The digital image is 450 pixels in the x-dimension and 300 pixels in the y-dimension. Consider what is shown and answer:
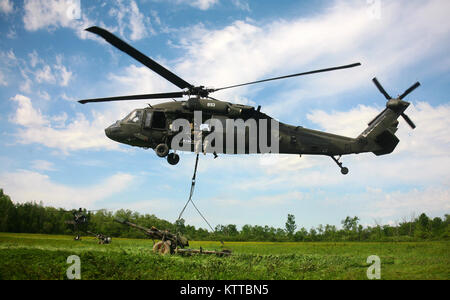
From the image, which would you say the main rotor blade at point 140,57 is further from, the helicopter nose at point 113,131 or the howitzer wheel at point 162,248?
the howitzer wheel at point 162,248

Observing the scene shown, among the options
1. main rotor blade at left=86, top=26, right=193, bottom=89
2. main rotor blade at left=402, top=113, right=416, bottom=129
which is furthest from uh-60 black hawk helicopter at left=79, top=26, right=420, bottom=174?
main rotor blade at left=402, top=113, right=416, bottom=129

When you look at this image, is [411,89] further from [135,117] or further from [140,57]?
[135,117]

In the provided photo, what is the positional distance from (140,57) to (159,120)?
3327mm

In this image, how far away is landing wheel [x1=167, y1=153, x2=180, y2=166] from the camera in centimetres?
1398

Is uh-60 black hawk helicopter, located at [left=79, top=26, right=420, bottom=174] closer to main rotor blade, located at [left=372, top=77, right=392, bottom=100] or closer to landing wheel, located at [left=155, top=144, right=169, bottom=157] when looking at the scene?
landing wheel, located at [left=155, top=144, right=169, bottom=157]

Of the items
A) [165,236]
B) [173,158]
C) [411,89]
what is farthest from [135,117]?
[411,89]

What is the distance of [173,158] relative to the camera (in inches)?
551

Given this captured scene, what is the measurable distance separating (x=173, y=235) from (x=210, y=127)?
5804mm

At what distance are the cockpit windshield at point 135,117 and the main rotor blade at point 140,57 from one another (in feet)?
7.89

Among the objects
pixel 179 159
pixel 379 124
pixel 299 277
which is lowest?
pixel 299 277
